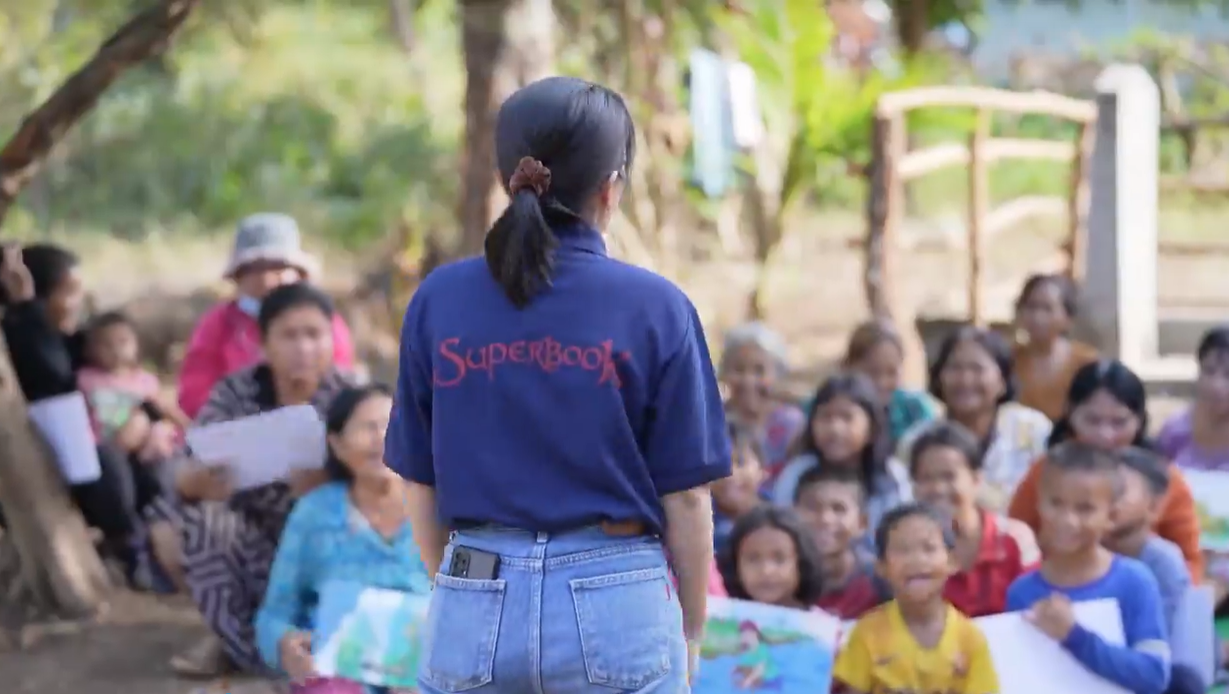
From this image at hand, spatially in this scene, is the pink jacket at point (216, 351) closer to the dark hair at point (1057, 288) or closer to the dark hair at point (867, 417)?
the dark hair at point (867, 417)

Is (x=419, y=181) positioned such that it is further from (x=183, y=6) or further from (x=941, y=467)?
(x=941, y=467)

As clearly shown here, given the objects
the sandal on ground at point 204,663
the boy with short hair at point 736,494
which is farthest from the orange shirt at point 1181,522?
the sandal on ground at point 204,663

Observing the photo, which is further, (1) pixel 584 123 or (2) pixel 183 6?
(2) pixel 183 6

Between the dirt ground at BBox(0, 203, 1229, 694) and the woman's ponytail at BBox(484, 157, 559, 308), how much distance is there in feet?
7.84

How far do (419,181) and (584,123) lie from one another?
458 inches

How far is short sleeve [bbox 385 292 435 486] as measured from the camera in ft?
6.65

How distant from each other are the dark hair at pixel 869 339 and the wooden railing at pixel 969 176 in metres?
1.67

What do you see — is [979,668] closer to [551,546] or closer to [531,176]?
[551,546]

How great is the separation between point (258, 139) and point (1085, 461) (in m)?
11.6

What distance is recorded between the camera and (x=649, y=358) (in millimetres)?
1904

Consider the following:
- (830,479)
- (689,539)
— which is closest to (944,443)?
(830,479)

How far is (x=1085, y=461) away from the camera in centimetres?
347

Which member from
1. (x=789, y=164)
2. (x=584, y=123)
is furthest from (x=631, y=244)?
(x=584, y=123)

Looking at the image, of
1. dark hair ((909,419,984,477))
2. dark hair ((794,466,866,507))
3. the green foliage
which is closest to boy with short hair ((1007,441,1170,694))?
dark hair ((909,419,984,477))
